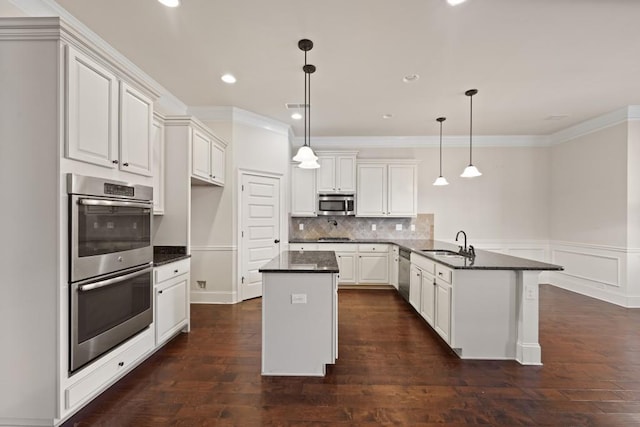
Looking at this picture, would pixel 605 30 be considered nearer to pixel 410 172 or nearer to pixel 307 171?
pixel 410 172

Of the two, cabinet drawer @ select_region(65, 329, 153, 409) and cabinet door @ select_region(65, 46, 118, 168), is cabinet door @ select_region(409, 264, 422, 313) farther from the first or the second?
cabinet door @ select_region(65, 46, 118, 168)

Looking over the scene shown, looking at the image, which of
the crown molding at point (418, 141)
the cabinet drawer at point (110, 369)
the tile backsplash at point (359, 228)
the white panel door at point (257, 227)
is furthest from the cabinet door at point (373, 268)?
the cabinet drawer at point (110, 369)

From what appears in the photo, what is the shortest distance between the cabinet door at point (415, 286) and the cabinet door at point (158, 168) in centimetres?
333

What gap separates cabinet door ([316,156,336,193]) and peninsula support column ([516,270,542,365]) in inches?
141

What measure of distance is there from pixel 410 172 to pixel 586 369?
3.89 metres

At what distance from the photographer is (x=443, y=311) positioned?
299 cm

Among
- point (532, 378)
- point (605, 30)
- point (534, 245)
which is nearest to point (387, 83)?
point (605, 30)

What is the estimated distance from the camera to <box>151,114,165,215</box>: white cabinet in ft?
10.2

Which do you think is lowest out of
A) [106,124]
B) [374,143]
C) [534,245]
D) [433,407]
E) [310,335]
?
[433,407]

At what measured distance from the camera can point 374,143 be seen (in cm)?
602

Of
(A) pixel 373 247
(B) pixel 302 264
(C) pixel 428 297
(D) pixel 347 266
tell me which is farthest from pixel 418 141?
(B) pixel 302 264

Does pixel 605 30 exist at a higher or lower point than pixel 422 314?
higher

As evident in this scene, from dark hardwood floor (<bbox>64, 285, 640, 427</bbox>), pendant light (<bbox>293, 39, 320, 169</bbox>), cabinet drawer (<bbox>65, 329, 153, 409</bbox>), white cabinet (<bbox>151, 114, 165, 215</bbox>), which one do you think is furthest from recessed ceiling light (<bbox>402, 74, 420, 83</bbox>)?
cabinet drawer (<bbox>65, 329, 153, 409</bbox>)

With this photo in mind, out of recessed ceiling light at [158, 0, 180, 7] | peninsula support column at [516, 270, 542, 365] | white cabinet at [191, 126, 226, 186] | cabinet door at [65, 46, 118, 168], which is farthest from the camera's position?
white cabinet at [191, 126, 226, 186]
